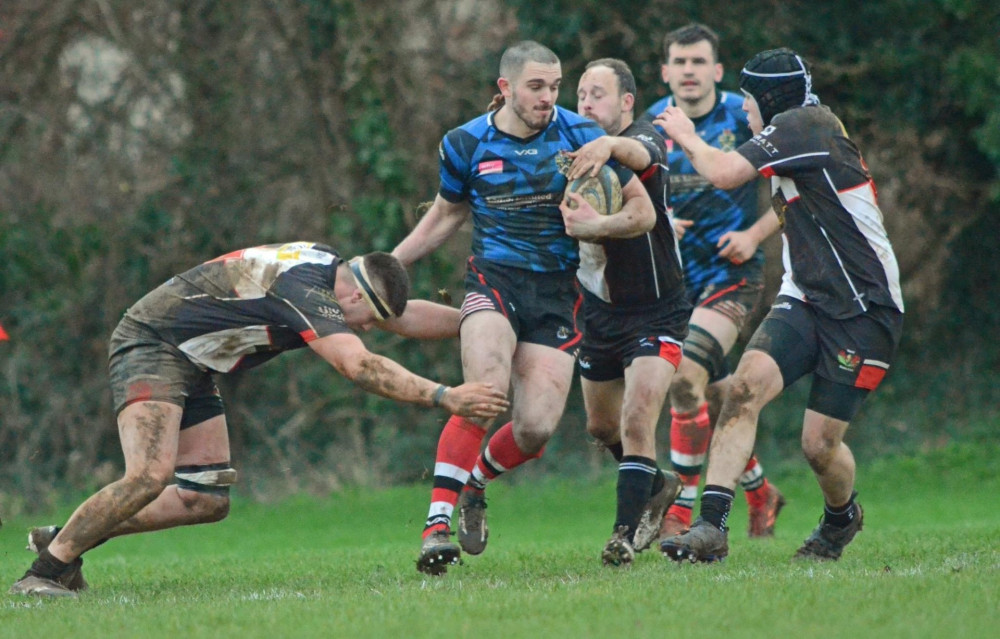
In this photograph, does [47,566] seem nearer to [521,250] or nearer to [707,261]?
[521,250]

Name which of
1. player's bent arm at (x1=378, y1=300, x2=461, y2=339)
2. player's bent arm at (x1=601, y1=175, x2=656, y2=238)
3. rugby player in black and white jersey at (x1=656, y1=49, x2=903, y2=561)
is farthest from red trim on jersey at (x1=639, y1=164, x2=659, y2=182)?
player's bent arm at (x1=378, y1=300, x2=461, y2=339)

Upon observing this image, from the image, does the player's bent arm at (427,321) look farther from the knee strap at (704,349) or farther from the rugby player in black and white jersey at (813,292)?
the knee strap at (704,349)

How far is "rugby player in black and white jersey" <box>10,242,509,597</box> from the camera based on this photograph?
6586mm

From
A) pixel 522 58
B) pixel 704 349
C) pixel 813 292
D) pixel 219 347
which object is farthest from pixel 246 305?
pixel 704 349

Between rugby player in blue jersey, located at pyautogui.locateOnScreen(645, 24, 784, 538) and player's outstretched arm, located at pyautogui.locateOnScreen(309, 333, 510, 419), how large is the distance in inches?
97.4

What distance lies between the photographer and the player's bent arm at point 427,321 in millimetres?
7535

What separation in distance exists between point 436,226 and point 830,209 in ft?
6.96

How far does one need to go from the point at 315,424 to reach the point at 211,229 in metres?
2.34

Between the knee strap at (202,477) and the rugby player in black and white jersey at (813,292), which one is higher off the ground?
the rugby player in black and white jersey at (813,292)

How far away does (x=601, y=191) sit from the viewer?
7379mm

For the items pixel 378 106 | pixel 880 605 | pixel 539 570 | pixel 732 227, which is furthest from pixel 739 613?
pixel 378 106

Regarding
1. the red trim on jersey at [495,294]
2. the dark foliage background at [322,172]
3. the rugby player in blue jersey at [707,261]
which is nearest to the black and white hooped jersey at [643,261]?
the red trim on jersey at [495,294]

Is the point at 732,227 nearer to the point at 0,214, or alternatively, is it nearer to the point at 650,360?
the point at 650,360

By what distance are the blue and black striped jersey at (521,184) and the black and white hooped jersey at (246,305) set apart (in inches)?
41.2
